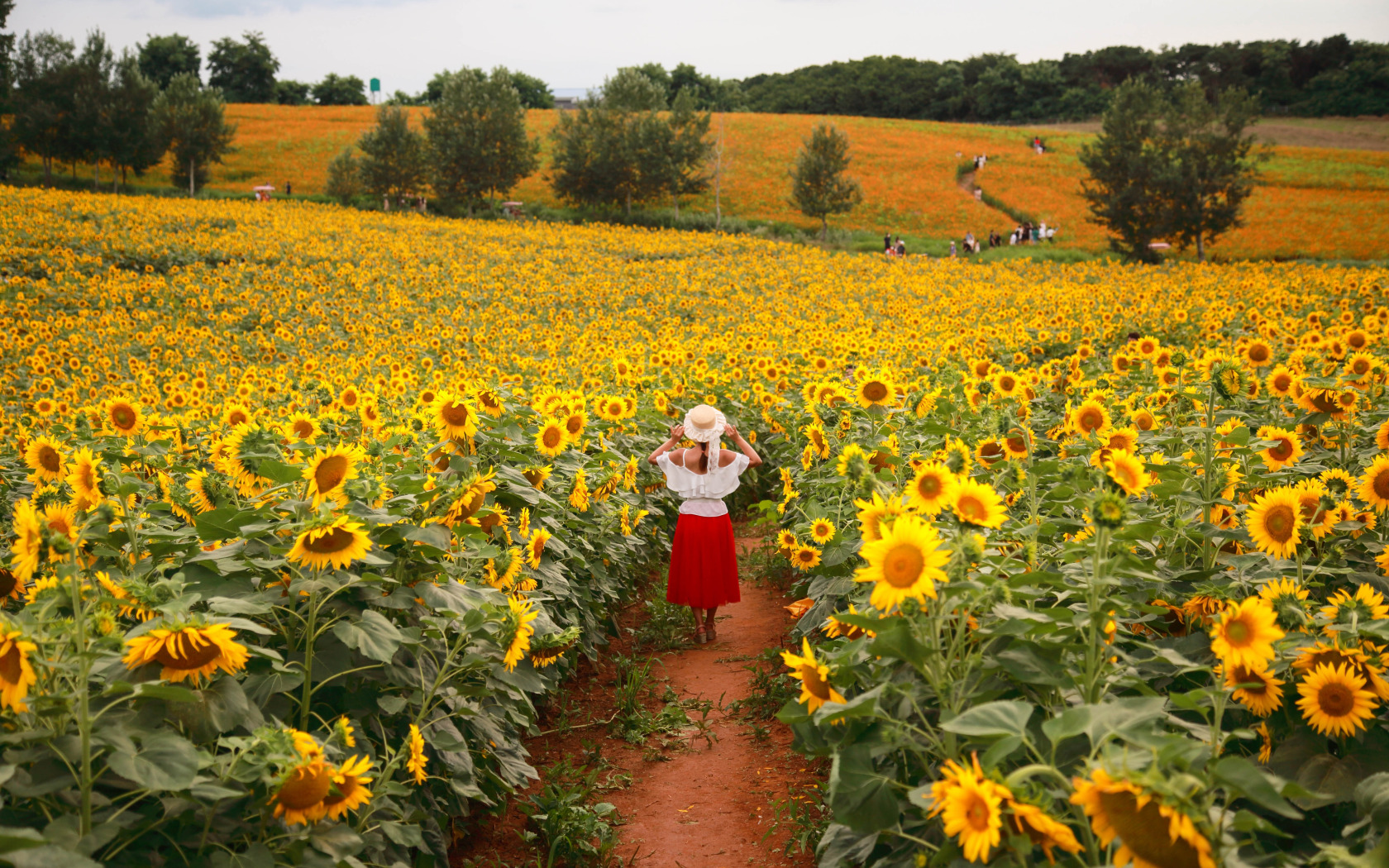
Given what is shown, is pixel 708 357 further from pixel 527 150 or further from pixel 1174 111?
pixel 527 150

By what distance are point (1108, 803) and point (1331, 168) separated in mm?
65688

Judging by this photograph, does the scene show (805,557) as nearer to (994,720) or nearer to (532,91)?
(994,720)

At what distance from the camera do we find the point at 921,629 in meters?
2.02

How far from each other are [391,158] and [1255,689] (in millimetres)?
49594

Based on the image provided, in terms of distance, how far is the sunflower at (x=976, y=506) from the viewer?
7.06ft

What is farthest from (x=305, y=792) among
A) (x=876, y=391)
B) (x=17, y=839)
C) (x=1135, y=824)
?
(x=876, y=391)

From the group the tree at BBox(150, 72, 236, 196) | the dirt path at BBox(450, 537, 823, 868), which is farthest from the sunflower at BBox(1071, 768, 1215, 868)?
the tree at BBox(150, 72, 236, 196)

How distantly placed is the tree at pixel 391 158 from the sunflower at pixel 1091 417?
4738cm

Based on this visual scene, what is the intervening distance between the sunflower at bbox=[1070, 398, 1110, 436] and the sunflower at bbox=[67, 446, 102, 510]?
398cm

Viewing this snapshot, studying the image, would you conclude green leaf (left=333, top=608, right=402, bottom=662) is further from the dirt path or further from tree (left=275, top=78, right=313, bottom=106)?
tree (left=275, top=78, right=313, bottom=106)

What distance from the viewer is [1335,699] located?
2.01 metres

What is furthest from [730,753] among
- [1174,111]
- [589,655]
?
[1174,111]

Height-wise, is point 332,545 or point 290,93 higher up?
point 290,93

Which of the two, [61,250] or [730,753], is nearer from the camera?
[730,753]
